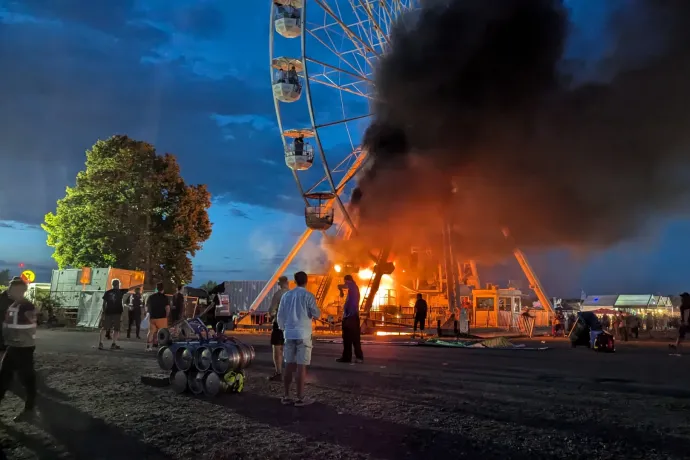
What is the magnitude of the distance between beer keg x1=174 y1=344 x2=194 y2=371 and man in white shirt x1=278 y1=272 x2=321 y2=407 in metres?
1.37

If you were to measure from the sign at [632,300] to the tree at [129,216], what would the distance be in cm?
3452

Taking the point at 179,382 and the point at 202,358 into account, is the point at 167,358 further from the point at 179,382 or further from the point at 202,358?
the point at 202,358

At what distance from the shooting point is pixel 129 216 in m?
31.1

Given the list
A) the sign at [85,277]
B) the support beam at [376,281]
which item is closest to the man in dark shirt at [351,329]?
the support beam at [376,281]

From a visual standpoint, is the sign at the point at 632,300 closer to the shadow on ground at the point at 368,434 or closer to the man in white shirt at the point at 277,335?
the man in white shirt at the point at 277,335

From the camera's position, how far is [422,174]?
25.9 m

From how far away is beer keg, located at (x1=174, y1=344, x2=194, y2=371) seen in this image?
7035 mm

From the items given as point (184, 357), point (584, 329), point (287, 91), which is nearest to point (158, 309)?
point (184, 357)

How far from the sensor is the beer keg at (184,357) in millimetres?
7035

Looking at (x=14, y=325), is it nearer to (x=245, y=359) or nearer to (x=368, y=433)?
(x=245, y=359)

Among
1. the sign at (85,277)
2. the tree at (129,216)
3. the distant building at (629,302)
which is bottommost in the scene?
the sign at (85,277)

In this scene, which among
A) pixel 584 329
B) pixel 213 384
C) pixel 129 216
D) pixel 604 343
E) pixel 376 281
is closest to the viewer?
pixel 213 384

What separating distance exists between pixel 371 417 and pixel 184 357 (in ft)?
9.18

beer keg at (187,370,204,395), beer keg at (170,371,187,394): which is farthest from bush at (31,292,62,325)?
beer keg at (187,370,204,395)
